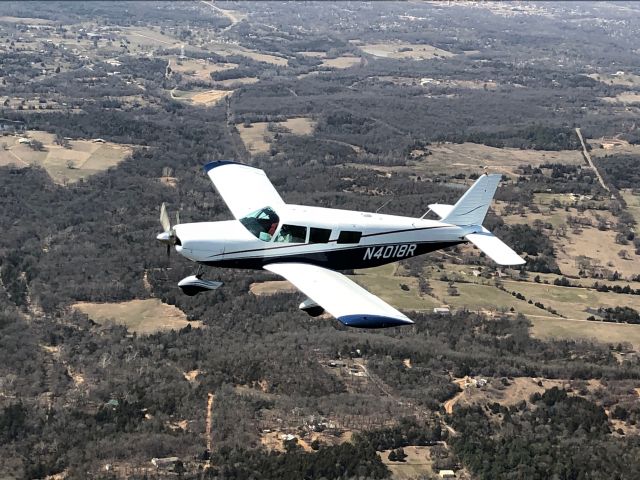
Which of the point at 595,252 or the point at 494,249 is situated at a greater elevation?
the point at 494,249

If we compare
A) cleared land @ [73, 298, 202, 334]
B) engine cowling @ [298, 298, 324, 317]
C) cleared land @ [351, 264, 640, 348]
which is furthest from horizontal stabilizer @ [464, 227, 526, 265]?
cleared land @ [73, 298, 202, 334]

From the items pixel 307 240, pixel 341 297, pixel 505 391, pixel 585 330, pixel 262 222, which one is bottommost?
pixel 505 391

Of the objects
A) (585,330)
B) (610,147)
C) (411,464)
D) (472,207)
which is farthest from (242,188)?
(610,147)

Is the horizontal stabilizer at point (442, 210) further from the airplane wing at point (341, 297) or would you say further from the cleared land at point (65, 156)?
the cleared land at point (65, 156)

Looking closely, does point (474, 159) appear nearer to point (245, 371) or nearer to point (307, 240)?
point (245, 371)

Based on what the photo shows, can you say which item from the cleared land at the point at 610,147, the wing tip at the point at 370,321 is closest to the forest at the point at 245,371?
the wing tip at the point at 370,321

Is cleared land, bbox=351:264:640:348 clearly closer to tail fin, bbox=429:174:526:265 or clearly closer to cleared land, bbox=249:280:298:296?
cleared land, bbox=249:280:298:296
